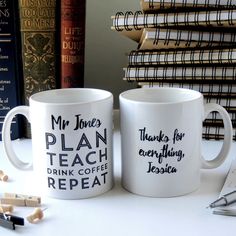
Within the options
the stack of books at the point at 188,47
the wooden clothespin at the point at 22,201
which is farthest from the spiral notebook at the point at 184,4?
the wooden clothespin at the point at 22,201

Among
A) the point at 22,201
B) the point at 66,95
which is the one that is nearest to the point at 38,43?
the point at 66,95

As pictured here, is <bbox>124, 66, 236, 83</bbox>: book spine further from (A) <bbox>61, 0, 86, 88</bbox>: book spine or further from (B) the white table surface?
(B) the white table surface

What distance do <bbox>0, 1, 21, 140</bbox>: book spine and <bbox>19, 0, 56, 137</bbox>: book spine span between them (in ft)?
0.03

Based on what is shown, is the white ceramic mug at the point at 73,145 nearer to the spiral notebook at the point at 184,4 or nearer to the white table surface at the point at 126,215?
the white table surface at the point at 126,215

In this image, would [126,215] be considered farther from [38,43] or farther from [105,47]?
[105,47]

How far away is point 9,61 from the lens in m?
0.64

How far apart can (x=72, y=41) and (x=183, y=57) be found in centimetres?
15

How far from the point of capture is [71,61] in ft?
2.17

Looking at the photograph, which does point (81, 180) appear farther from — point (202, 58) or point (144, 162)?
point (202, 58)

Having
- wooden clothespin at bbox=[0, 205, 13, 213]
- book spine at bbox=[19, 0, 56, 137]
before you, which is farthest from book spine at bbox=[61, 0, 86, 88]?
wooden clothespin at bbox=[0, 205, 13, 213]

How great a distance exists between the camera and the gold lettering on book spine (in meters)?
0.63

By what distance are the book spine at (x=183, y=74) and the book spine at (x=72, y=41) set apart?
0.07 metres

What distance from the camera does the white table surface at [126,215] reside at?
40 cm

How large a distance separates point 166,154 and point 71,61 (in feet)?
0.86
